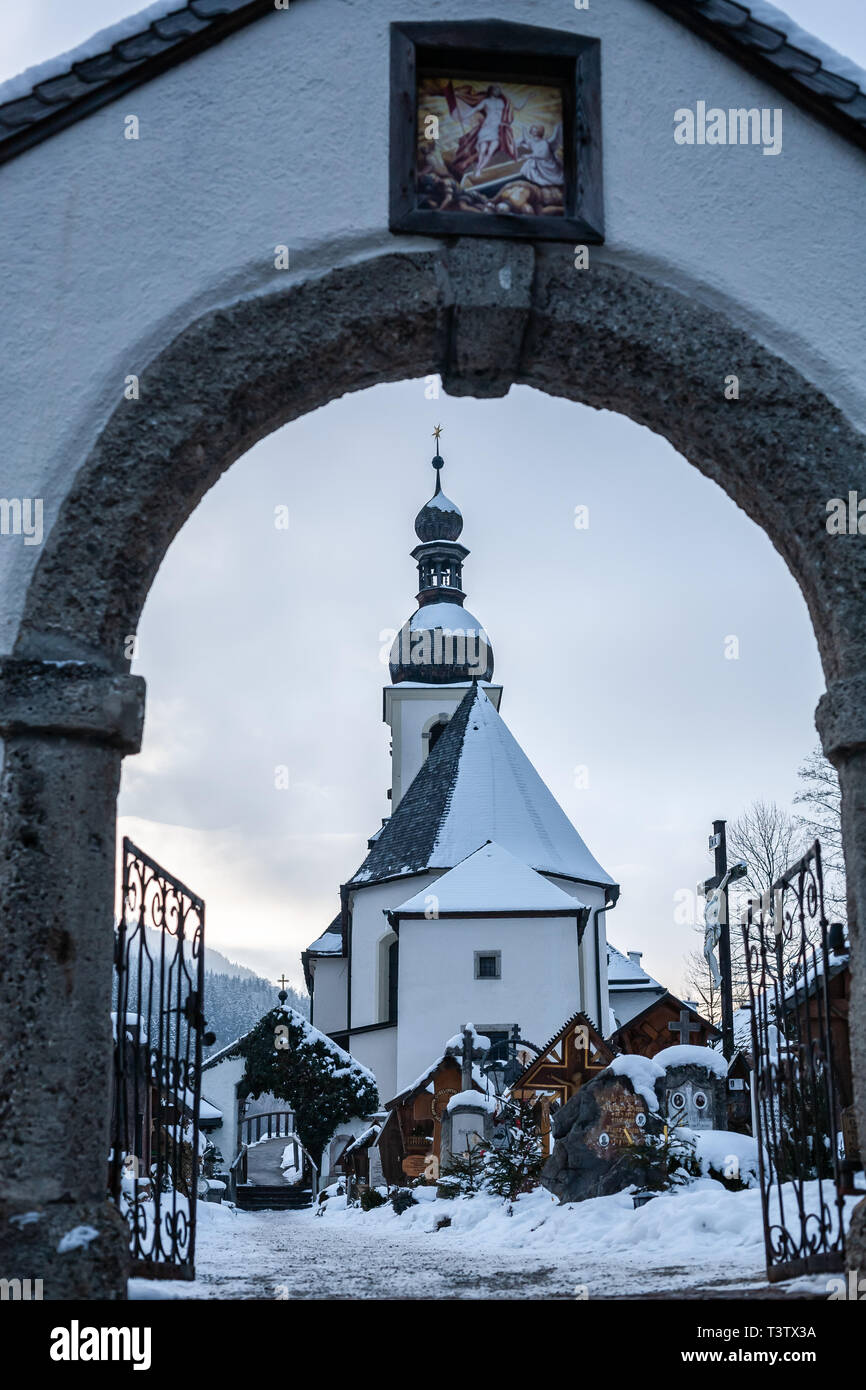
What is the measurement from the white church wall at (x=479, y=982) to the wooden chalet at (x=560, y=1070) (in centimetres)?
826

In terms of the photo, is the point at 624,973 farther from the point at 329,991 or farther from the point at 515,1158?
the point at 515,1158

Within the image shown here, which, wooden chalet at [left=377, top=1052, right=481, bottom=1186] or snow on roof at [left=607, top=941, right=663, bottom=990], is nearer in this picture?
wooden chalet at [left=377, top=1052, right=481, bottom=1186]

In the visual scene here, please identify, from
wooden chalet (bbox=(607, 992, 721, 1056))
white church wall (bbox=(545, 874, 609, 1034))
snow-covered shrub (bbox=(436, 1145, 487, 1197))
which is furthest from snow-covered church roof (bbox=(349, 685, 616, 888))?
snow-covered shrub (bbox=(436, 1145, 487, 1197))

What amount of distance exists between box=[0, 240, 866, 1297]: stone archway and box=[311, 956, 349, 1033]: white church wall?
27667mm

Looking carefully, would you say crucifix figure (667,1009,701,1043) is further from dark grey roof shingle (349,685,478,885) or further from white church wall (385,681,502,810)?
white church wall (385,681,502,810)

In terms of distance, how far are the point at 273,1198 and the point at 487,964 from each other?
5.74m

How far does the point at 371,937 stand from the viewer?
29.8 metres

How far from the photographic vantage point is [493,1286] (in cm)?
642

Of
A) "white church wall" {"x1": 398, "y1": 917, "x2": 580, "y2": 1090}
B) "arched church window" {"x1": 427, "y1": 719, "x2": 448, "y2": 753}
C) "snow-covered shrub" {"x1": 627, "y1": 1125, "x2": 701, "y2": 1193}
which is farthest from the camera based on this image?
"arched church window" {"x1": 427, "y1": 719, "x2": 448, "y2": 753}

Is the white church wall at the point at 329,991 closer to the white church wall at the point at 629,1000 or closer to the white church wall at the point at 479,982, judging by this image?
the white church wall at the point at 629,1000

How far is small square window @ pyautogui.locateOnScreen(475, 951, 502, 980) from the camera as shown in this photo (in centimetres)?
2534

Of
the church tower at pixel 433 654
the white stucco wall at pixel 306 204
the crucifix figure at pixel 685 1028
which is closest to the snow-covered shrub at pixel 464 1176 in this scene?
the crucifix figure at pixel 685 1028
